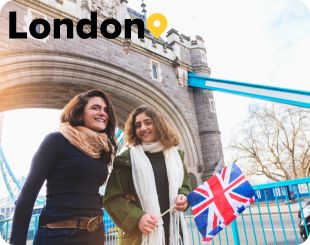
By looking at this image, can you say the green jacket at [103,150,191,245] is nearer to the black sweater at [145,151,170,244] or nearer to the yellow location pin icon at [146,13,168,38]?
the black sweater at [145,151,170,244]

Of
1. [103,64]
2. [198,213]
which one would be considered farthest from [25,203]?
[103,64]

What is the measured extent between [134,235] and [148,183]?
21cm

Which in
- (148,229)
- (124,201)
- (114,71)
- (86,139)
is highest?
(114,71)

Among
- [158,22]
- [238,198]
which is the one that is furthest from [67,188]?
[158,22]

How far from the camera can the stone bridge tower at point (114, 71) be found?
273 cm

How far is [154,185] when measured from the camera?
1036mm

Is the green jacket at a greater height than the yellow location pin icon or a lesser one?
lesser

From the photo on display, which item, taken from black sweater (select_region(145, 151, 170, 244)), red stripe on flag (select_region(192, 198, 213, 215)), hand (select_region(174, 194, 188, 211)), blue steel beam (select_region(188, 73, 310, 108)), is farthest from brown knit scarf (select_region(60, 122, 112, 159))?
blue steel beam (select_region(188, 73, 310, 108))

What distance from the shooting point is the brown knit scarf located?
35.6 inches

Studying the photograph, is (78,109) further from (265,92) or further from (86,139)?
(265,92)

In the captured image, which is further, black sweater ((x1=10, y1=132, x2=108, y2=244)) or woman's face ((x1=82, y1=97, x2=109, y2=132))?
woman's face ((x1=82, y1=97, x2=109, y2=132))

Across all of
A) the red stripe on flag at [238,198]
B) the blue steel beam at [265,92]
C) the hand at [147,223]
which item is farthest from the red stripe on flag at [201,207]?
the blue steel beam at [265,92]

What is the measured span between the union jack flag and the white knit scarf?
8cm

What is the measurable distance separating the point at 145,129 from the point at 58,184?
1.40 feet
